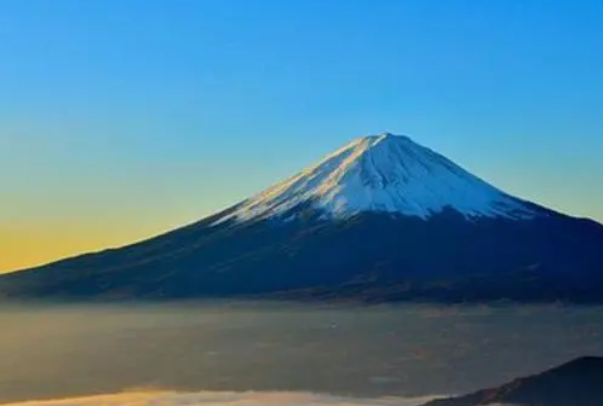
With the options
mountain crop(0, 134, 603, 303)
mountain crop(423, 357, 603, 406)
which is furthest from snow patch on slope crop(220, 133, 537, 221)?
mountain crop(423, 357, 603, 406)

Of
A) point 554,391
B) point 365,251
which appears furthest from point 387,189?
point 554,391

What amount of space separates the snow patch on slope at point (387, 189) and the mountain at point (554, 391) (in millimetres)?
80799

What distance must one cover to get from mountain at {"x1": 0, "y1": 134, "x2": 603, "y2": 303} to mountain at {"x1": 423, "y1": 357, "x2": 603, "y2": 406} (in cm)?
6495

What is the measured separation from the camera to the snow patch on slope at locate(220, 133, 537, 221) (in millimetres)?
117250

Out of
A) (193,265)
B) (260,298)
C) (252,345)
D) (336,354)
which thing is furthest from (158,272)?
(336,354)

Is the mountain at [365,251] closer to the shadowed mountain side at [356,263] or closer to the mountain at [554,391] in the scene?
the shadowed mountain side at [356,263]

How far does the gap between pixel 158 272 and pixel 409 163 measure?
1433 inches

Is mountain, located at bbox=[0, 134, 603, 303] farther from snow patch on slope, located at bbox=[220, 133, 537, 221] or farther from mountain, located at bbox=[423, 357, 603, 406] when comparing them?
mountain, located at bbox=[423, 357, 603, 406]

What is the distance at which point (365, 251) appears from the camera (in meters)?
107

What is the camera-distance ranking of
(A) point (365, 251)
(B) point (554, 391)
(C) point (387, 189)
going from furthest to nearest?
(C) point (387, 189) < (A) point (365, 251) < (B) point (554, 391)

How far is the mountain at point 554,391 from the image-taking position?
1073 inches

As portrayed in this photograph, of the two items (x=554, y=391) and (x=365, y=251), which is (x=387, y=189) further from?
(x=554, y=391)

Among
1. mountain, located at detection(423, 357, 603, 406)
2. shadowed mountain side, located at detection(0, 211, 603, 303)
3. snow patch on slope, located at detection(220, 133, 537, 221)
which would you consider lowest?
mountain, located at detection(423, 357, 603, 406)

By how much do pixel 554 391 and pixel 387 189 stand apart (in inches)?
3745
